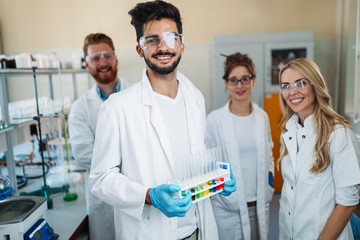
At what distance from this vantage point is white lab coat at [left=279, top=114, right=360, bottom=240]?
1.27 meters

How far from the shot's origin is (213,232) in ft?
4.74

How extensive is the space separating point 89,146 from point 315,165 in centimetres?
144

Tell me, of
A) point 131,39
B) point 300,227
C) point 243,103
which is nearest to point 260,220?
point 300,227

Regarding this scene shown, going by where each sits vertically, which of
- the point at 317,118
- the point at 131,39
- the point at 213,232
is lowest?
the point at 213,232

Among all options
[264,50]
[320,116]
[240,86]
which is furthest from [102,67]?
[264,50]

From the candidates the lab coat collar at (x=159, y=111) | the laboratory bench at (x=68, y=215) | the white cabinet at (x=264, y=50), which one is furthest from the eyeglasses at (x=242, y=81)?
→ the white cabinet at (x=264, y=50)

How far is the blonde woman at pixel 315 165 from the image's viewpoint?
1281 millimetres

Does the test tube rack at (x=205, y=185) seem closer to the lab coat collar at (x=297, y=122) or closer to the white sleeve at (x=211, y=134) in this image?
the lab coat collar at (x=297, y=122)

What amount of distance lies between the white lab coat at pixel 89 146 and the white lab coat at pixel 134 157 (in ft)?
2.01

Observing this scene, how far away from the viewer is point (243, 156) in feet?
6.29

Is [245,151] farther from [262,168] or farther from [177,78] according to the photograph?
[177,78]

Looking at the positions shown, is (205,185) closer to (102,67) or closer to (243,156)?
(243,156)

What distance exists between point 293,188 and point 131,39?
3.02m

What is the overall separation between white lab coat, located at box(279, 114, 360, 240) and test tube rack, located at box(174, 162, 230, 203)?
1.27 ft
